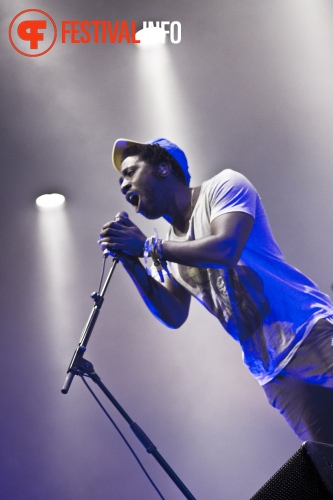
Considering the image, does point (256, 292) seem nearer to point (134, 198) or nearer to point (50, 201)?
point (134, 198)

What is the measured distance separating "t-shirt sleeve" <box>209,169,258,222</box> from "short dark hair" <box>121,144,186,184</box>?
28 centimetres

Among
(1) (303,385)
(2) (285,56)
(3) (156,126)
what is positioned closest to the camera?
(1) (303,385)

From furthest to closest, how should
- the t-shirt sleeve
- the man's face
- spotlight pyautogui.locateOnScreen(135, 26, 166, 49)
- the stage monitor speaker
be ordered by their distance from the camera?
spotlight pyautogui.locateOnScreen(135, 26, 166, 49) → the man's face → the t-shirt sleeve → the stage monitor speaker

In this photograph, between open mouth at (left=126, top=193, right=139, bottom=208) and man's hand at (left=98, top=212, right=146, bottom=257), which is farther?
open mouth at (left=126, top=193, right=139, bottom=208)

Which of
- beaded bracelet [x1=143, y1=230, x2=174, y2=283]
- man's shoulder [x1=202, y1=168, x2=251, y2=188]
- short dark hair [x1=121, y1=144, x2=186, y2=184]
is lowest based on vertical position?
beaded bracelet [x1=143, y1=230, x2=174, y2=283]

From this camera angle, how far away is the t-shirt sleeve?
1.77 meters

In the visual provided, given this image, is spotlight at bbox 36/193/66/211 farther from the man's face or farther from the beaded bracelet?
the beaded bracelet

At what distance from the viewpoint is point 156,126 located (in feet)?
10.1

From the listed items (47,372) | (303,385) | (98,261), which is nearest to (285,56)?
(98,261)

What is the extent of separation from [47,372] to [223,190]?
1.86 meters

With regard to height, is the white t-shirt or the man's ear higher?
the man's ear

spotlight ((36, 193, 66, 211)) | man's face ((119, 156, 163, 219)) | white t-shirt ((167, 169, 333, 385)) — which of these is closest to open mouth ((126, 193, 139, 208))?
man's face ((119, 156, 163, 219))

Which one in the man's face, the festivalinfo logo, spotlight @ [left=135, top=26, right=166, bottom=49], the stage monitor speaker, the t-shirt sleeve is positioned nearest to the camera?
the stage monitor speaker

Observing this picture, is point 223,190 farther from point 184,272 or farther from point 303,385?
point 303,385
